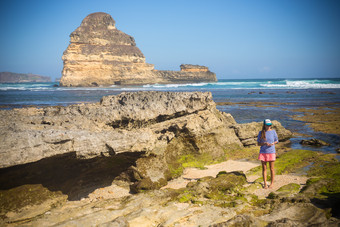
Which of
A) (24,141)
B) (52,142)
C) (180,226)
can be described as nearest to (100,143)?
(52,142)

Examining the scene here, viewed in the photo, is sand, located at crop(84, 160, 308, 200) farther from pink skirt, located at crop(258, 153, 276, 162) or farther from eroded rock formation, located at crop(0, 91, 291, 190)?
pink skirt, located at crop(258, 153, 276, 162)

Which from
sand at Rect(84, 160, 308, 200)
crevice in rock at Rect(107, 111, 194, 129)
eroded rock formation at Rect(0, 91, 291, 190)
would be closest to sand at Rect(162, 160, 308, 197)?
sand at Rect(84, 160, 308, 200)

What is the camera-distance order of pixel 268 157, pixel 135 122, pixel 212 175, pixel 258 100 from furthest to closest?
pixel 258 100, pixel 135 122, pixel 212 175, pixel 268 157

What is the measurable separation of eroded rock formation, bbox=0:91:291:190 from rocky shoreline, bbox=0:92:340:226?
2 centimetres

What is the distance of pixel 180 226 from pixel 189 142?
4239mm

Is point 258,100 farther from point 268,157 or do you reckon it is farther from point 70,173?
point 70,173

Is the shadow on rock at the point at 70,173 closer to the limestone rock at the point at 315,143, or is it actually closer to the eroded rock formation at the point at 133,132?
the eroded rock formation at the point at 133,132

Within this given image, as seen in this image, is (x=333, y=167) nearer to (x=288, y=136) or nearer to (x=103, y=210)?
(x=288, y=136)

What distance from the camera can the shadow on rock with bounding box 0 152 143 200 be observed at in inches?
183

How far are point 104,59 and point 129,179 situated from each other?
259ft

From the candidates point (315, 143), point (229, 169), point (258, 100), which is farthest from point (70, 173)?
point (258, 100)

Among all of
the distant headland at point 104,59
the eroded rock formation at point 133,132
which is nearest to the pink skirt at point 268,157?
the eroded rock formation at point 133,132

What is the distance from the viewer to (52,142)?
4.64 metres

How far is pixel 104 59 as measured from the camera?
8000 centimetres
